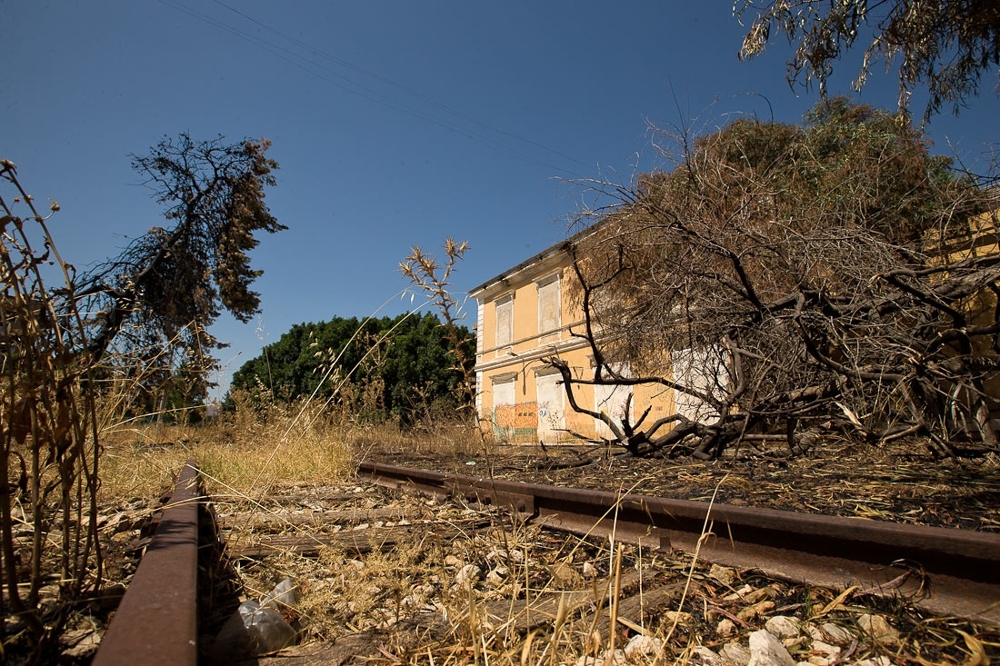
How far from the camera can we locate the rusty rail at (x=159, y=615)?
41.6 inches

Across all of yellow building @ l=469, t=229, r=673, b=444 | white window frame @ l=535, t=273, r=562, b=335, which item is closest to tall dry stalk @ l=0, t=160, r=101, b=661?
yellow building @ l=469, t=229, r=673, b=444

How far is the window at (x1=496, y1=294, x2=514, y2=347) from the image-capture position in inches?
989

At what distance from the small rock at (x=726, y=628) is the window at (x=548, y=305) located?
19.9m

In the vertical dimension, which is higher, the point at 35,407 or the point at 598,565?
the point at 35,407

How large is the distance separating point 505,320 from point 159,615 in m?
24.4

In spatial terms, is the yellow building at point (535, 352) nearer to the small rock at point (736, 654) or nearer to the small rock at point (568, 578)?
the small rock at point (568, 578)

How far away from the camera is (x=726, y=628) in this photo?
67.2 inches

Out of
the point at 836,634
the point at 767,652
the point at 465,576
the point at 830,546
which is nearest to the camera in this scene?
the point at 767,652

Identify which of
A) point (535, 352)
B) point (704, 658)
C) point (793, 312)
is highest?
point (535, 352)

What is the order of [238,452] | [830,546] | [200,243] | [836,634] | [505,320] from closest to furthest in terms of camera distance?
[836,634]
[830,546]
[238,452]
[200,243]
[505,320]

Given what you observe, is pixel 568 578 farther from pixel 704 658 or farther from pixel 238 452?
pixel 238 452

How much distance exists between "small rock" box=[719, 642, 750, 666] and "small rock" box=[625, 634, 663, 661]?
18 cm

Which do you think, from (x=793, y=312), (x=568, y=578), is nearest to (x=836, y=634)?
(x=568, y=578)

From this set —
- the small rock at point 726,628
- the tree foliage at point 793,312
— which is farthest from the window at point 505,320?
the small rock at point 726,628
